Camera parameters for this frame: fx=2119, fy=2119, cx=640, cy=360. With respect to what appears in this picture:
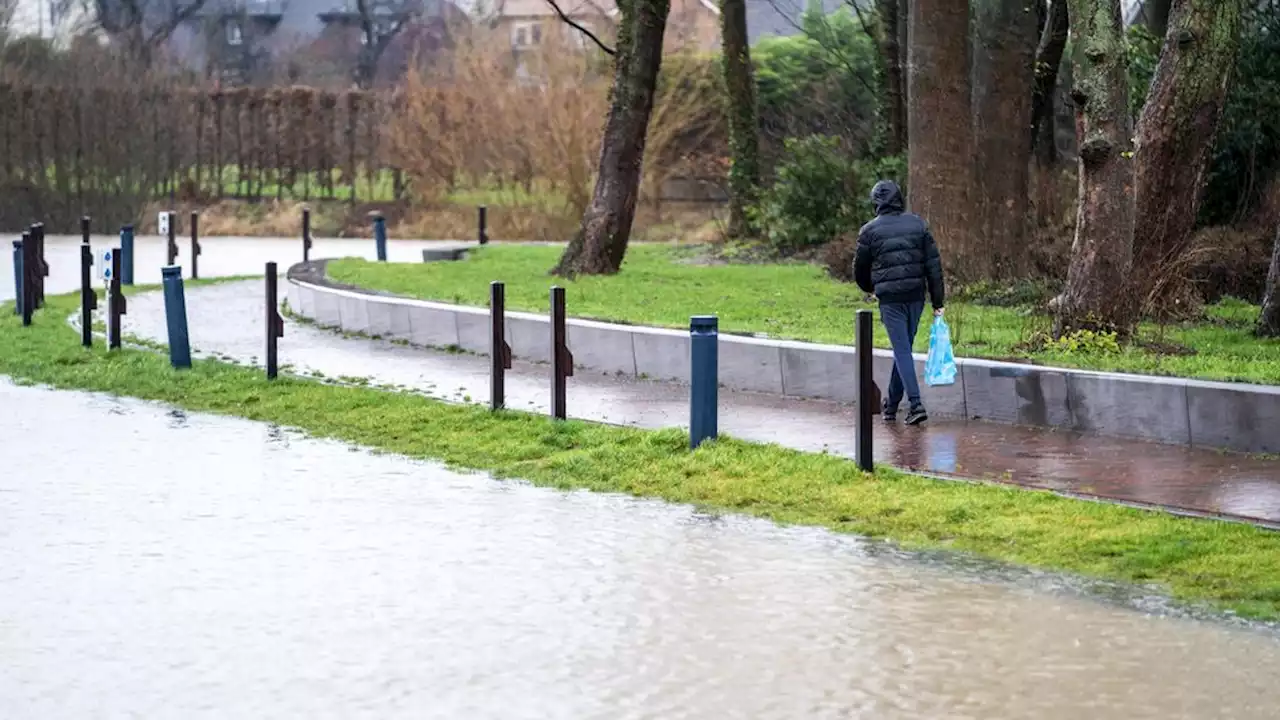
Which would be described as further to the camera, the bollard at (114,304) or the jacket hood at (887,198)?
the bollard at (114,304)

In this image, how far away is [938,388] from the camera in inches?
565

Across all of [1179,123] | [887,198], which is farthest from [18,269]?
[1179,123]

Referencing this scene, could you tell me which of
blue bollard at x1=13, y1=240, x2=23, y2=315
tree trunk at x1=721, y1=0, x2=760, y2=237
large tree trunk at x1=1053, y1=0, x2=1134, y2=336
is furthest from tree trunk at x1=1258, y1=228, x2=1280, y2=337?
tree trunk at x1=721, y1=0, x2=760, y2=237

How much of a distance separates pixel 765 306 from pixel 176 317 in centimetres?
644

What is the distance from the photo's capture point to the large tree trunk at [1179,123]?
741 inches

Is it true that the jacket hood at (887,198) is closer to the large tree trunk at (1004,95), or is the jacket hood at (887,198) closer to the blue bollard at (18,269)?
the large tree trunk at (1004,95)

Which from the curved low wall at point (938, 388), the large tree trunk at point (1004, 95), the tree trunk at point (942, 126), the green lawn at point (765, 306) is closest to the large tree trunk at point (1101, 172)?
the green lawn at point (765, 306)

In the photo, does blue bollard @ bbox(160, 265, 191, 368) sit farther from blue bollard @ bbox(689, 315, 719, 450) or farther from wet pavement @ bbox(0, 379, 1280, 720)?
blue bollard @ bbox(689, 315, 719, 450)

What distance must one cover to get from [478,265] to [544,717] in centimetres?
2336

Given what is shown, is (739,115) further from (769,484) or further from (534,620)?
(534,620)

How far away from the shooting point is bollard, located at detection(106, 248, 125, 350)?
1817cm

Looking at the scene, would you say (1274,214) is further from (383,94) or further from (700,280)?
(383,94)

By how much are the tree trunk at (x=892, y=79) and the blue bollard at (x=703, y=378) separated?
57.3 feet

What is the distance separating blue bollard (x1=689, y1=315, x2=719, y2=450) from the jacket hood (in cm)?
202
